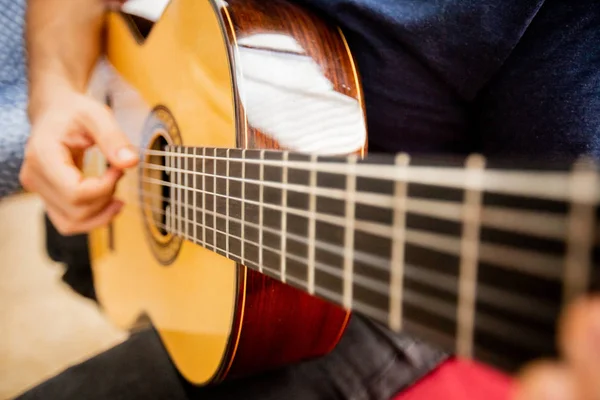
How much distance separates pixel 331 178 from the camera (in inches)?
12.8

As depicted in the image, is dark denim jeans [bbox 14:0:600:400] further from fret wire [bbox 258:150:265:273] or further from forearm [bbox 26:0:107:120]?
forearm [bbox 26:0:107:120]

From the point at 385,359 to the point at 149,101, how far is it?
0.48 m

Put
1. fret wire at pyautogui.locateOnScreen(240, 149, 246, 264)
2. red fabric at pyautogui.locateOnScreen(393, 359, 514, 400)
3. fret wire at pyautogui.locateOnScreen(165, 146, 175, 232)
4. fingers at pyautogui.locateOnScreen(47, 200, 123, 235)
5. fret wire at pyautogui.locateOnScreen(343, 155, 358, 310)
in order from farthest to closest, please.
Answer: fingers at pyautogui.locateOnScreen(47, 200, 123, 235) → fret wire at pyautogui.locateOnScreen(165, 146, 175, 232) → red fabric at pyautogui.locateOnScreen(393, 359, 514, 400) → fret wire at pyautogui.locateOnScreen(240, 149, 246, 264) → fret wire at pyautogui.locateOnScreen(343, 155, 358, 310)

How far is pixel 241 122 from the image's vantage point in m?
0.52

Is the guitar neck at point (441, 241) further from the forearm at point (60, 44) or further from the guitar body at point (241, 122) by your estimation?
the forearm at point (60, 44)

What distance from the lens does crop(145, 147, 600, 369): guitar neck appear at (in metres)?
0.22

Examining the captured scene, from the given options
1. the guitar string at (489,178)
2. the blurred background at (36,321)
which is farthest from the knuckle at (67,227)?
the guitar string at (489,178)

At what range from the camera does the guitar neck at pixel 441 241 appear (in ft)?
0.73

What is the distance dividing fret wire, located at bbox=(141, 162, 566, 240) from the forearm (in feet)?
2.24

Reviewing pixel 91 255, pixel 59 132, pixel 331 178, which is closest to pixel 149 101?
pixel 59 132

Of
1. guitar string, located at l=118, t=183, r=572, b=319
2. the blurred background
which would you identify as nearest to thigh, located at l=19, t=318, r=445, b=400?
guitar string, located at l=118, t=183, r=572, b=319

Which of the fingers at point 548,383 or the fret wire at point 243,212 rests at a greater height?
the fret wire at point 243,212

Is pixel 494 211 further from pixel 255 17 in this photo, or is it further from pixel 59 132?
pixel 59 132

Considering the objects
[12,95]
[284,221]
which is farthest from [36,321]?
[284,221]
